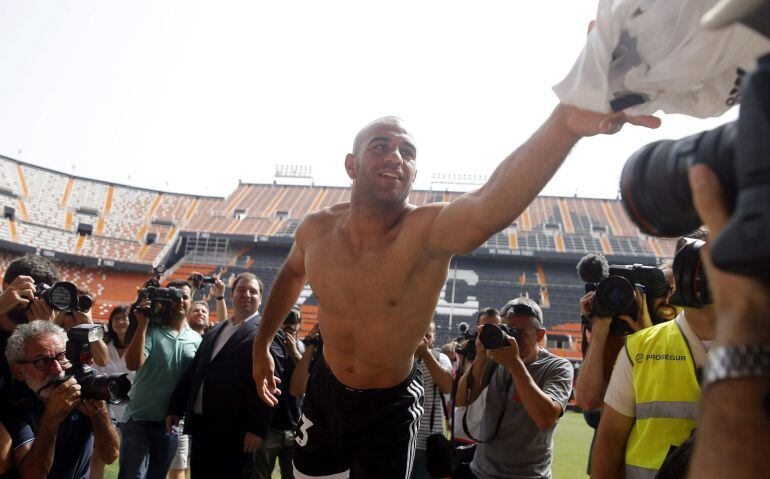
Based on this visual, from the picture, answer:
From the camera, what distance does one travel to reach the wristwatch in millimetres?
824

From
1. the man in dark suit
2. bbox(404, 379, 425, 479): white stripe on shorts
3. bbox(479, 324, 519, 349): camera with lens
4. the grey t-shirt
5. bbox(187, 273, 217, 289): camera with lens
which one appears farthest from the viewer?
bbox(187, 273, 217, 289): camera with lens

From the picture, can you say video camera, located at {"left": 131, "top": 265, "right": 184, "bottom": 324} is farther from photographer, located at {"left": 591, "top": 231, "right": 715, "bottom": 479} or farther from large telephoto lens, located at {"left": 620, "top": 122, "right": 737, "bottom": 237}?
large telephoto lens, located at {"left": 620, "top": 122, "right": 737, "bottom": 237}

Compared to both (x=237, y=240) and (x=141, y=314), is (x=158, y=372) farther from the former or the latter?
(x=237, y=240)

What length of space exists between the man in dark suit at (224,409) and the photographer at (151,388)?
0.54 ft

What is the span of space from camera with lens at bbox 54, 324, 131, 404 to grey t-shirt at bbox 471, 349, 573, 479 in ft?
7.44

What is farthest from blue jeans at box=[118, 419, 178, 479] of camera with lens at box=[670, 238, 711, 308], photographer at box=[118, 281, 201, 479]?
camera with lens at box=[670, 238, 711, 308]

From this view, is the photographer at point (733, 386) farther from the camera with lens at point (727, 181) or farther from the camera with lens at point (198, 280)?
the camera with lens at point (198, 280)

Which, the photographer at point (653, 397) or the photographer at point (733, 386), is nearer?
the photographer at point (733, 386)

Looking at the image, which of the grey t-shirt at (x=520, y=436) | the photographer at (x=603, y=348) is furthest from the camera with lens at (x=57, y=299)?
the photographer at (x=603, y=348)

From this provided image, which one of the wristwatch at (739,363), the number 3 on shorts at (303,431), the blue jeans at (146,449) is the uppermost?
the wristwatch at (739,363)

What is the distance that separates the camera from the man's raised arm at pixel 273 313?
386 cm

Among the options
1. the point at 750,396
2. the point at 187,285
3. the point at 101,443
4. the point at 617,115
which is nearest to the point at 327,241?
the point at 101,443

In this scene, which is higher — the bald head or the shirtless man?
the bald head

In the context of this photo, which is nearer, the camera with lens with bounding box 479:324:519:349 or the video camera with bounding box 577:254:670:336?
the video camera with bounding box 577:254:670:336
